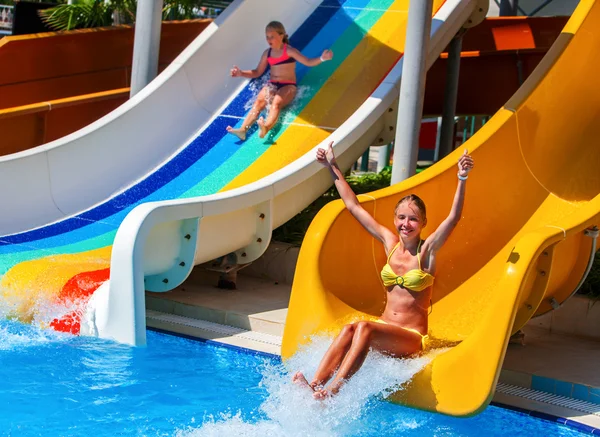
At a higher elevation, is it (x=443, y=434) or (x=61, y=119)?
(x=61, y=119)

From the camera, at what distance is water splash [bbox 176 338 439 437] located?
441 cm

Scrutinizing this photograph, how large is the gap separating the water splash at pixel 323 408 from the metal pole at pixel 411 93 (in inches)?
67.6

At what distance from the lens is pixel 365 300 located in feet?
17.9

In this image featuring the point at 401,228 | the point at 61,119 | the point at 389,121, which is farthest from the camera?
the point at 61,119

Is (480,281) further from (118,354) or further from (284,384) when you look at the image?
(118,354)

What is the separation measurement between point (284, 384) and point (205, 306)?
1.63 metres

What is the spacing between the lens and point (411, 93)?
6152 millimetres

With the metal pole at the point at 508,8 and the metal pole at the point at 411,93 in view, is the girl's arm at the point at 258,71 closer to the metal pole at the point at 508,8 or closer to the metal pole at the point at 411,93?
the metal pole at the point at 411,93

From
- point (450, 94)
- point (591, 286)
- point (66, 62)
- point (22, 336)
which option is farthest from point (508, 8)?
A: point (22, 336)

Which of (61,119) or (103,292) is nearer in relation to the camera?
(103,292)

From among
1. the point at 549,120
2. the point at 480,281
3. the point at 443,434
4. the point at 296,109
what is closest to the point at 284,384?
the point at 443,434

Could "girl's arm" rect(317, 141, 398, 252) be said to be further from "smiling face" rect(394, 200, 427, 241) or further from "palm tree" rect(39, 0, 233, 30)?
"palm tree" rect(39, 0, 233, 30)

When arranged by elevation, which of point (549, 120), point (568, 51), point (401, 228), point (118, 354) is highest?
point (568, 51)

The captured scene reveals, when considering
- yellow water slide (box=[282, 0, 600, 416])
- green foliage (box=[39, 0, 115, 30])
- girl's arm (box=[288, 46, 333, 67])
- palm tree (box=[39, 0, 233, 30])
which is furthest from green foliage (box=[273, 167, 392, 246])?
green foliage (box=[39, 0, 115, 30])
